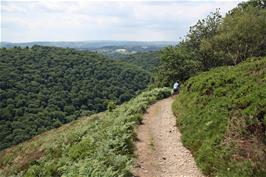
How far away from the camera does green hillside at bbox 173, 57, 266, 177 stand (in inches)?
469

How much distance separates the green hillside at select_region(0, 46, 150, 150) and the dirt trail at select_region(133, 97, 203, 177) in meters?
45.0

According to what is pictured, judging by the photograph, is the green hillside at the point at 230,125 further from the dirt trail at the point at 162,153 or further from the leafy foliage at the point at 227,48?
the leafy foliage at the point at 227,48

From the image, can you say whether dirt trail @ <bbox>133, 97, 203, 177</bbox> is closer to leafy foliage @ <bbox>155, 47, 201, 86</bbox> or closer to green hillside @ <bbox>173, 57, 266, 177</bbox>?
green hillside @ <bbox>173, 57, 266, 177</bbox>

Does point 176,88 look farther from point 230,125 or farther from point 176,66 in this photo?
point 230,125

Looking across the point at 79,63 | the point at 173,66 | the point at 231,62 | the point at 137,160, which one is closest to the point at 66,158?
the point at 137,160

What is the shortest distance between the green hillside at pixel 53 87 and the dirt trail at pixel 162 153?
45043 millimetres

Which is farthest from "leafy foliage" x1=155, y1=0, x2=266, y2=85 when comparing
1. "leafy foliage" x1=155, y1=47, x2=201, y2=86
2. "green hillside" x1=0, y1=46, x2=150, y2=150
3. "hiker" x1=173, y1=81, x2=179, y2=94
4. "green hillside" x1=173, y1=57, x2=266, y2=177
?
"green hillside" x1=0, y1=46, x2=150, y2=150

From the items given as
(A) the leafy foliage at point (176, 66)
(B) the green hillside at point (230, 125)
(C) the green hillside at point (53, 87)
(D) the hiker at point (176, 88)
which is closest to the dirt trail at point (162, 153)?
(B) the green hillside at point (230, 125)

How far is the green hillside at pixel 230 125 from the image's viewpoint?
11914mm

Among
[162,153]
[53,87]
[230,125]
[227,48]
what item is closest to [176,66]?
[227,48]

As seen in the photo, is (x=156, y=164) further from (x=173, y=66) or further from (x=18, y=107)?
(x=18, y=107)

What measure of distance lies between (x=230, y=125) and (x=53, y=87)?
336ft

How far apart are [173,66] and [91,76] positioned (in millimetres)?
87844

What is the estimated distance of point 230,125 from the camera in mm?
13984
